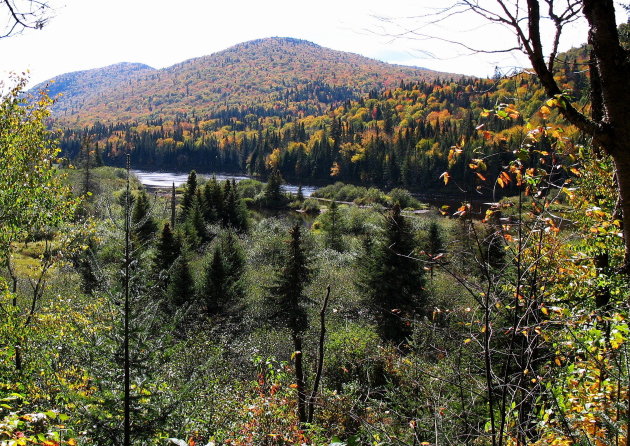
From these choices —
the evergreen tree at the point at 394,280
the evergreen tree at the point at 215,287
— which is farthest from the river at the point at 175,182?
the evergreen tree at the point at 394,280

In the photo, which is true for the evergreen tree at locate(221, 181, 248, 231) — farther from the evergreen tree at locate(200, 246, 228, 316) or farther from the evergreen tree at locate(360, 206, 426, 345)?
the evergreen tree at locate(360, 206, 426, 345)

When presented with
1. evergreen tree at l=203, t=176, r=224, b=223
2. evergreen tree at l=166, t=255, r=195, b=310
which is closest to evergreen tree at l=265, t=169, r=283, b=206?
evergreen tree at l=203, t=176, r=224, b=223

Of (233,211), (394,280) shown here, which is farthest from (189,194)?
(394,280)

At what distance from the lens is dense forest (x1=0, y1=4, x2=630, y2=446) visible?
3100mm

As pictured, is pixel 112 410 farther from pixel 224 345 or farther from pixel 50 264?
pixel 224 345

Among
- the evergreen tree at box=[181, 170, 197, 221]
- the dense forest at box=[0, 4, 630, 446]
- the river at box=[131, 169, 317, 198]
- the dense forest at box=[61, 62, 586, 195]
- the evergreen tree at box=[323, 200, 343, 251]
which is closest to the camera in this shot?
the dense forest at box=[0, 4, 630, 446]

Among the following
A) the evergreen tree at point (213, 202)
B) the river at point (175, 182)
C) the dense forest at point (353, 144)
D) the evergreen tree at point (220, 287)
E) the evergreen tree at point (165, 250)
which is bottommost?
the evergreen tree at point (220, 287)

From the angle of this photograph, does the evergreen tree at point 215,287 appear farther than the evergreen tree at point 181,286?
Yes

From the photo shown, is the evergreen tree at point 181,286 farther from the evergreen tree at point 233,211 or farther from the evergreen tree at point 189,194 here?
the evergreen tree at point 233,211

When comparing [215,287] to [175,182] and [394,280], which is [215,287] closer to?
[394,280]

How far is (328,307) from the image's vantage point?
79.9 ft

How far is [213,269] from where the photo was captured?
21984mm

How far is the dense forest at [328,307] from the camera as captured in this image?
3.10 m

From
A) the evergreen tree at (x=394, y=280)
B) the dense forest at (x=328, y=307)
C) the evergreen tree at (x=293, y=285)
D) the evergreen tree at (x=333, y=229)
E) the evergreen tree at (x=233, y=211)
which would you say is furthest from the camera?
the evergreen tree at (x=233, y=211)
